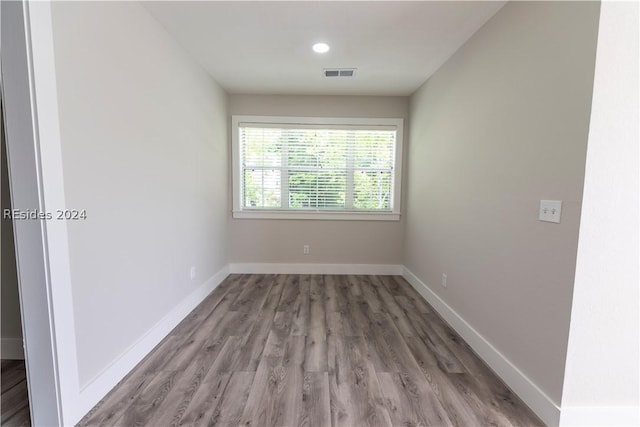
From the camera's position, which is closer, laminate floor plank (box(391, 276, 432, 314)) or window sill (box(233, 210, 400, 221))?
laminate floor plank (box(391, 276, 432, 314))

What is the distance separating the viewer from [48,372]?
131 cm

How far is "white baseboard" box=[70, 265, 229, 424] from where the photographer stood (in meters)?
1.47

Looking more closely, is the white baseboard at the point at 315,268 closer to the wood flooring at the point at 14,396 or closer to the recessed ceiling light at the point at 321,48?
the wood flooring at the point at 14,396

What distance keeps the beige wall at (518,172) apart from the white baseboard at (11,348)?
320 centimetres

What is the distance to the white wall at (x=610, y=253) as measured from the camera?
1.23 m

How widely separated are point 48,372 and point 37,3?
5.47ft

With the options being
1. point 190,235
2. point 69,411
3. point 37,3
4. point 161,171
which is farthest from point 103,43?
point 69,411

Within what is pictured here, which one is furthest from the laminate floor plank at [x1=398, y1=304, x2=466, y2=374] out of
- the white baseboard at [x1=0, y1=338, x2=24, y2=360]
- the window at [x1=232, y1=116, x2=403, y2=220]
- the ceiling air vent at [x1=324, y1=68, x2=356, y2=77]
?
the white baseboard at [x1=0, y1=338, x2=24, y2=360]

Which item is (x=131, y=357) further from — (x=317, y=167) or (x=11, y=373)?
(x=317, y=167)

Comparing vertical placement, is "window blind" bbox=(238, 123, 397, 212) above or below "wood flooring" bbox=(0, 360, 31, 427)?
above

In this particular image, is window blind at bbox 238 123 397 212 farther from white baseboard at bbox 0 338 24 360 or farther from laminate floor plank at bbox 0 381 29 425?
laminate floor plank at bbox 0 381 29 425

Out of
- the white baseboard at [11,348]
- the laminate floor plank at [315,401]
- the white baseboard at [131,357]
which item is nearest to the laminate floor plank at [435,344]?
the laminate floor plank at [315,401]

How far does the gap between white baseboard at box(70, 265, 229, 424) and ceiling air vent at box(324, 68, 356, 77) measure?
2658 mm

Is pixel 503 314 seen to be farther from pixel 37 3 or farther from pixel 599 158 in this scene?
pixel 37 3
